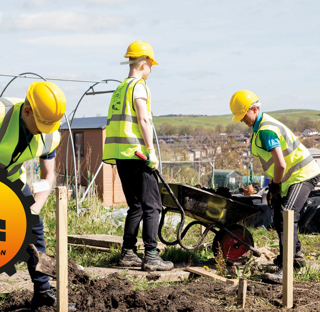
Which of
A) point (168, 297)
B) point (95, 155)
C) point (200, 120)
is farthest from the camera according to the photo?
point (200, 120)

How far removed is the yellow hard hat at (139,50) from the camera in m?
4.52

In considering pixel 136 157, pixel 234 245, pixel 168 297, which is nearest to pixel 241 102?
pixel 136 157

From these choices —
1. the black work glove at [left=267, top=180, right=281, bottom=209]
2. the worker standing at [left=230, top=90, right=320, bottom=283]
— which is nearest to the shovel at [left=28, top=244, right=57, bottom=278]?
the worker standing at [left=230, top=90, right=320, bottom=283]

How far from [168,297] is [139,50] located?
2383mm

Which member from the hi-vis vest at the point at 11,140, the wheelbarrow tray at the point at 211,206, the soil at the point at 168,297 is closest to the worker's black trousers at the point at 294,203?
the wheelbarrow tray at the point at 211,206

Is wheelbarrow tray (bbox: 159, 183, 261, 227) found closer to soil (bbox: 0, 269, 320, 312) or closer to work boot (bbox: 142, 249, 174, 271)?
work boot (bbox: 142, 249, 174, 271)

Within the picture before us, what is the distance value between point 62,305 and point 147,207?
5.38 ft

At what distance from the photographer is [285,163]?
14.1 ft

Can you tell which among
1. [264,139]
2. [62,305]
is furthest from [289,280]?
[62,305]

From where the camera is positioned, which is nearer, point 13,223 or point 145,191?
point 13,223

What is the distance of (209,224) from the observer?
4.72 m

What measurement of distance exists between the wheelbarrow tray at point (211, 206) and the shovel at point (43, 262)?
1.67 m

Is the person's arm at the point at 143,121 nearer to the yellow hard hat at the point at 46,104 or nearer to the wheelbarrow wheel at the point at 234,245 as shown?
the wheelbarrow wheel at the point at 234,245

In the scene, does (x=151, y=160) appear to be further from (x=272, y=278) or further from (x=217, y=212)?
(x=272, y=278)
